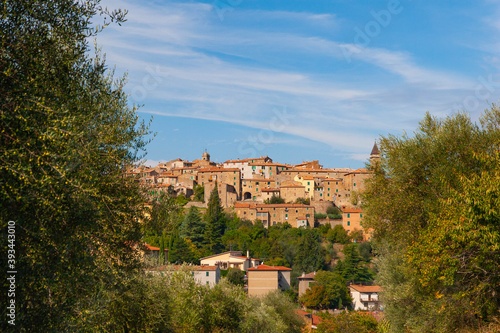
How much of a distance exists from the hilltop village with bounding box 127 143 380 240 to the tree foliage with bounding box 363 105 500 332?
83738mm

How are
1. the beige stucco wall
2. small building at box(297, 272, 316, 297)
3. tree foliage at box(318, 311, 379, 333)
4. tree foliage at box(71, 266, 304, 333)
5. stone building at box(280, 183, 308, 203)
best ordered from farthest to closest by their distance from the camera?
stone building at box(280, 183, 308, 203), small building at box(297, 272, 316, 297), the beige stucco wall, tree foliage at box(318, 311, 379, 333), tree foliage at box(71, 266, 304, 333)

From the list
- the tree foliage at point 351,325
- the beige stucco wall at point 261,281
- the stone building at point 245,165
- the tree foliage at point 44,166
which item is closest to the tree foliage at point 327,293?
the beige stucco wall at point 261,281

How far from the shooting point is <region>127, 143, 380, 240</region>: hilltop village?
104062 millimetres

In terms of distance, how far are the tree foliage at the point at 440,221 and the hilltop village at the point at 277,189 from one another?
275 ft

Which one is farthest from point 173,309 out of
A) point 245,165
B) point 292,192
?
point 245,165

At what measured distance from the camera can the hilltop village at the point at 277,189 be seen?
104 meters

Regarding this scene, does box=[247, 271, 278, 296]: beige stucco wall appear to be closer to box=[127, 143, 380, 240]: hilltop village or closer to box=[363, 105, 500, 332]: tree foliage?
box=[127, 143, 380, 240]: hilltop village

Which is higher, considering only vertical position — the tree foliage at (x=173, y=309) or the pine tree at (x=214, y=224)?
the pine tree at (x=214, y=224)

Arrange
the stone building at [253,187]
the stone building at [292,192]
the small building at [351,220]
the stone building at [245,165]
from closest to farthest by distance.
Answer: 1. the small building at [351,220]
2. the stone building at [292,192]
3. the stone building at [253,187]
4. the stone building at [245,165]

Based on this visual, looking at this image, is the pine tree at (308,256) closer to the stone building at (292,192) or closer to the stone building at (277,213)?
the stone building at (277,213)

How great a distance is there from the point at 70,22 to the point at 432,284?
12.4 meters

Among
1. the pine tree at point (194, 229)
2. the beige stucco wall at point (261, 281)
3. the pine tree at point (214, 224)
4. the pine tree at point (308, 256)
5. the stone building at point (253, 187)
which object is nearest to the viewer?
the beige stucco wall at point (261, 281)

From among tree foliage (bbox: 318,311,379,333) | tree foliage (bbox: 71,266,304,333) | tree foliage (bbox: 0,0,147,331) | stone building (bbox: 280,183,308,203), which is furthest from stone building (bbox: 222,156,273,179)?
tree foliage (bbox: 0,0,147,331)

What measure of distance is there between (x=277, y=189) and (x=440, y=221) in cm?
9981
